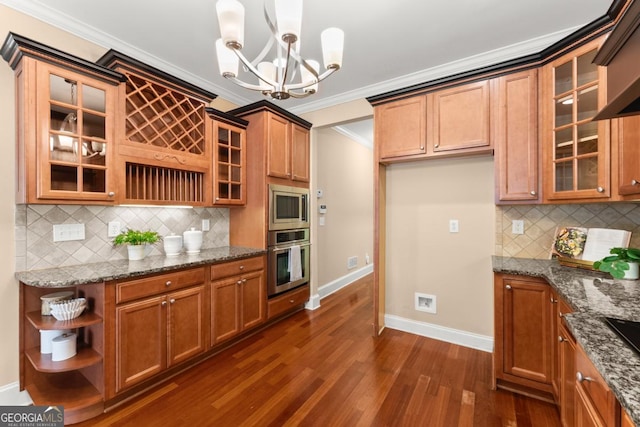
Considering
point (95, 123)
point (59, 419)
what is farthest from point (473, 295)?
point (95, 123)

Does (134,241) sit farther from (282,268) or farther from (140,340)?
(282,268)

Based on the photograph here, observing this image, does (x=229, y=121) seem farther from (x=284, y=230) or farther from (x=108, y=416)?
(x=108, y=416)

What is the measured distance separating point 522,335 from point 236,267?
2415mm

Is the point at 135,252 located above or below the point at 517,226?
below

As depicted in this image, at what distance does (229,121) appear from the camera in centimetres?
298

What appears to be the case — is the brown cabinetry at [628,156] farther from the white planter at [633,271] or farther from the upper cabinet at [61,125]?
the upper cabinet at [61,125]

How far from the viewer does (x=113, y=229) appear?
2.35 m

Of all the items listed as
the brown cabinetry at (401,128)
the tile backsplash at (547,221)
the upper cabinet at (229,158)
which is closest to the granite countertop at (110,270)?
the upper cabinet at (229,158)

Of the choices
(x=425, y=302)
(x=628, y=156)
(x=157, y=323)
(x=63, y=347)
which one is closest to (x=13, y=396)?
(x=63, y=347)

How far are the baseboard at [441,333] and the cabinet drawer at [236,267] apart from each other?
159 cm

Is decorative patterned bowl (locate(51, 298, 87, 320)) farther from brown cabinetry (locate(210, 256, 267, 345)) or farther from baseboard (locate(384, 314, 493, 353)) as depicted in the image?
baseboard (locate(384, 314, 493, 353))

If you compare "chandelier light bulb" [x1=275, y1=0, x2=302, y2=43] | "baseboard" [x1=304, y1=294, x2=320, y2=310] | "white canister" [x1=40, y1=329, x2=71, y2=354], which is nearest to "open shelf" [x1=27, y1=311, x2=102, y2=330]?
"white canister" [x1=40, y1=329, x2=71, y2=354]

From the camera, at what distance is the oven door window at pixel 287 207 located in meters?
3.22

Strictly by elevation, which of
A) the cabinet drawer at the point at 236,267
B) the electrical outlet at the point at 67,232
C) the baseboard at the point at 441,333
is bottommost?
the baseboard at the point at 441,333
